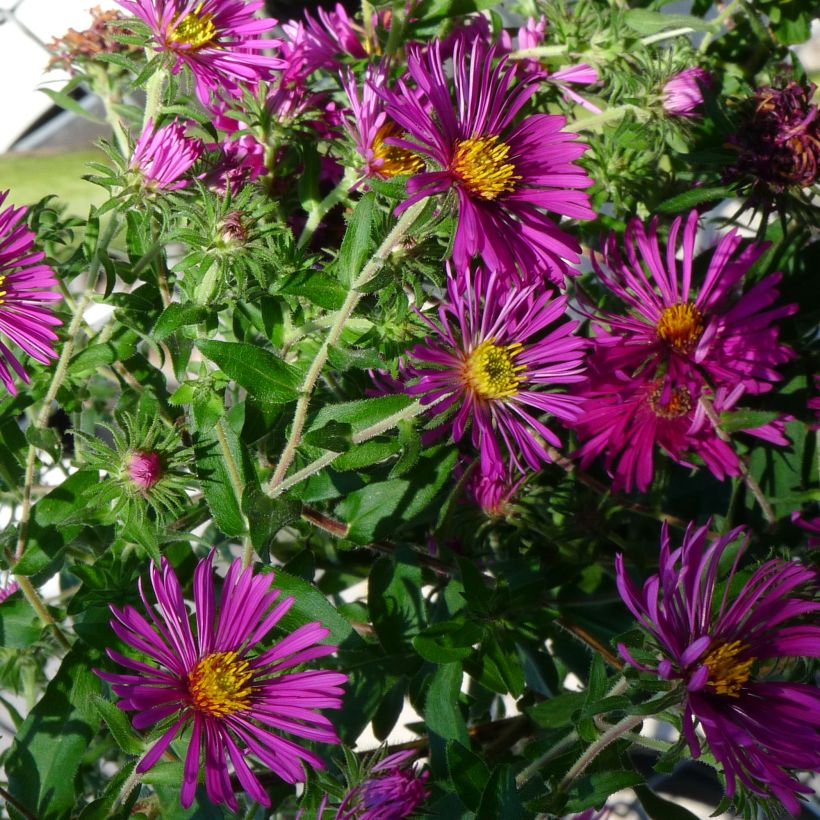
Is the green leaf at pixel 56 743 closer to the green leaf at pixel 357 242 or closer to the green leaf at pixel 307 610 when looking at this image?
the green leaf at pixel 307 610

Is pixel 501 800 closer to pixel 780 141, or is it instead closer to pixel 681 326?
pixel 681 326

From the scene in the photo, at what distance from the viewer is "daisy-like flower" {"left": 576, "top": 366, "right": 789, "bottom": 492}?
74 cm

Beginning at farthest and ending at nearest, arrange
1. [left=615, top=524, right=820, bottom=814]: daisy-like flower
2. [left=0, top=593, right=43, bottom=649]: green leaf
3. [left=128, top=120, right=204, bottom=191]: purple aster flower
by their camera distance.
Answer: [left=0, top=593, right=43, bottom=649]: green leaf
[left=128, top=120, right=204, bottom=191]: purple aster flower
[left=615, top=524, right=820, bottom=814]: daisy-like flower

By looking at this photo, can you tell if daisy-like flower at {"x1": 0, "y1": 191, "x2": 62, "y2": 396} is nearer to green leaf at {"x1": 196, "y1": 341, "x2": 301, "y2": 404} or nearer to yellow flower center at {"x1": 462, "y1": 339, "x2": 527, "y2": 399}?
green leaf at {"x1": 196, "y1": 341, "x2": 301, "y2": 404}

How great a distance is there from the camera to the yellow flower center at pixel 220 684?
587 mm

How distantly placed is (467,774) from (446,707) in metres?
0.07

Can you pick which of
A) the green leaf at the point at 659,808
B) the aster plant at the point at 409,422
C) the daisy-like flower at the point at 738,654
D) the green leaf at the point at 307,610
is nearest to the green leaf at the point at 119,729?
the aster plant at the point at 409,422

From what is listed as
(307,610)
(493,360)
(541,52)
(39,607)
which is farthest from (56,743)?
(541,52)

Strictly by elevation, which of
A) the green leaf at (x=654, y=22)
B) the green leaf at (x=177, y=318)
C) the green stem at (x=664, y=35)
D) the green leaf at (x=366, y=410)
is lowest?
the green leaf at (x=177, y=318)

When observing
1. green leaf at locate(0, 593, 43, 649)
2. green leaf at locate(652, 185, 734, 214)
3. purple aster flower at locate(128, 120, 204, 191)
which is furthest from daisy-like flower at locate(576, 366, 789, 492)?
green leaf at locate(0, 593, 43, 649)

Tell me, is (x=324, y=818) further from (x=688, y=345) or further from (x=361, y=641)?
(x=688, y=345)

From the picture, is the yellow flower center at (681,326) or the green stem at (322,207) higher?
the yellow flower center at (681,326)

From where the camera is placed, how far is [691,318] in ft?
2.54

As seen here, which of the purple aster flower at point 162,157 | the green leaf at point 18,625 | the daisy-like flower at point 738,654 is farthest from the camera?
the green leaf at point 18,625
